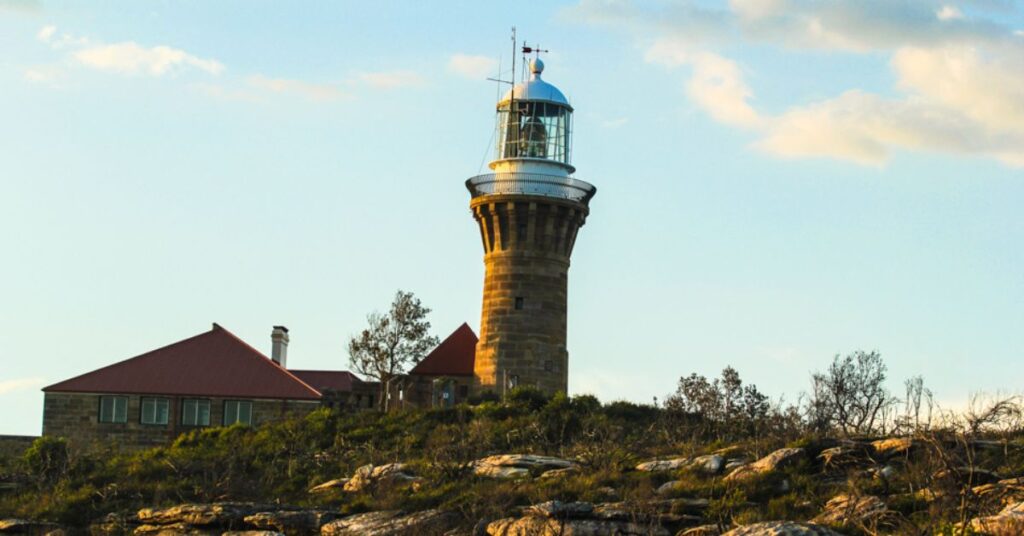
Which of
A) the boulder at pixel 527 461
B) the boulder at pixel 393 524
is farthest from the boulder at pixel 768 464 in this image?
the boulder at pixel 393 524

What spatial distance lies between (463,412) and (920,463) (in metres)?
17.0

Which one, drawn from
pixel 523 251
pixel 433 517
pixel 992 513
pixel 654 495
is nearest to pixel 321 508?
pixel 433 517

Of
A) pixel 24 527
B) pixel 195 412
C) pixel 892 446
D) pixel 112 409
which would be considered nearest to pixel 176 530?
pixel 24 527

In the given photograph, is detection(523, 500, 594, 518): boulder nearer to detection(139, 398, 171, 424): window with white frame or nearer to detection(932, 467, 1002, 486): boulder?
detection(932, 467, 1002, 486): boulder

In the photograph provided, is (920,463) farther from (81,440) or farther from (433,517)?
(81,440)

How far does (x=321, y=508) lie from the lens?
122ft

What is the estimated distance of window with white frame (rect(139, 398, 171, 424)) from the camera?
2050 inches

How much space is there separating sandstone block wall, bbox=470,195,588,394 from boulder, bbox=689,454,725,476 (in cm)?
1600

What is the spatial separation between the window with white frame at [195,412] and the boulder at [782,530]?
24.8 m

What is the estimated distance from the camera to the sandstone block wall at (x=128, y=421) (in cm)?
5153

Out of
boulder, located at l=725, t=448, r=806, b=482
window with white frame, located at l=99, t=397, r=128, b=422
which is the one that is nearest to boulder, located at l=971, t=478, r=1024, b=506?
boulder, located at l=725, t=448, r=806, b=482

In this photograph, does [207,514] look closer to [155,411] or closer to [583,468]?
[583,468]

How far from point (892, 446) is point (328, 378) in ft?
97.2

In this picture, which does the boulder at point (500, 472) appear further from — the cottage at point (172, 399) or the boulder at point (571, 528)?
the cottage at point (172, 399)
